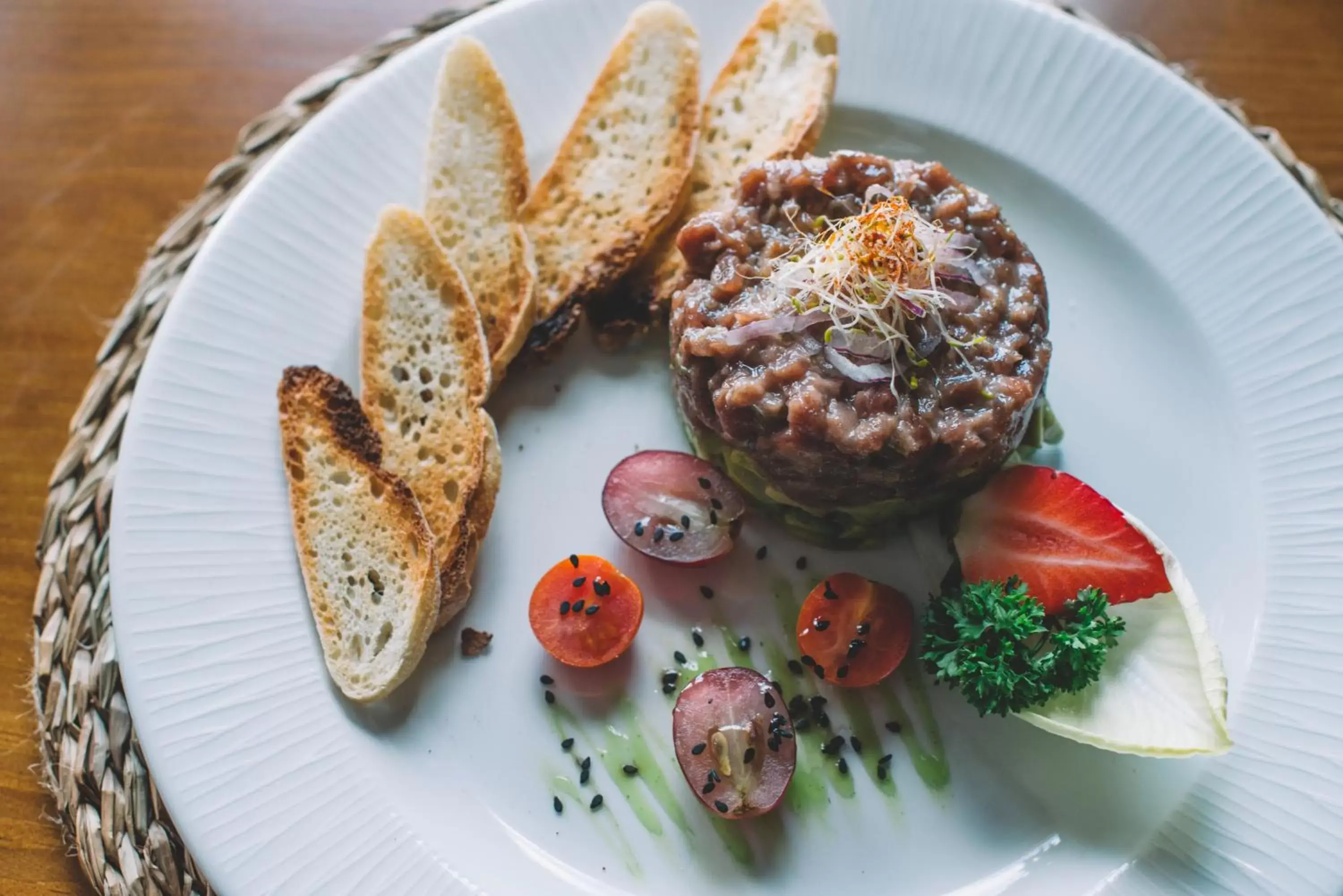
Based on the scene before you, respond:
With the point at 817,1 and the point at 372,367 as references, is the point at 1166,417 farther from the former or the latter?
the point at 372,367

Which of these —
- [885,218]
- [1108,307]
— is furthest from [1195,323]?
[885,218]

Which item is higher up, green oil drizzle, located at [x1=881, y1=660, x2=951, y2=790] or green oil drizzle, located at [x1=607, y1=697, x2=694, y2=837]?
green oil drizzle, located at [x1=881, y1=660, x2=951, y2=790]

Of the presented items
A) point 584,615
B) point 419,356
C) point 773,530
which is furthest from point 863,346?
point 419,356

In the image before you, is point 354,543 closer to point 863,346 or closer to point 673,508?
point 673,508

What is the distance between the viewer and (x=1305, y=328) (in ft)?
13.2

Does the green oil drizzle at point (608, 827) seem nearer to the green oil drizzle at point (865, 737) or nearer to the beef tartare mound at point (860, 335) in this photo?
the green oil drizzle at point (865, 737)

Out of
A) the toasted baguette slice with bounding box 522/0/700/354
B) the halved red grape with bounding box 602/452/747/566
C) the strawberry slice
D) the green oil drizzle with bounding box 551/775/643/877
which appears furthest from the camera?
the toasted baguette slice with bounding box 522/0/700/354

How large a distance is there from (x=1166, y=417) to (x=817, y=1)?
2246mm

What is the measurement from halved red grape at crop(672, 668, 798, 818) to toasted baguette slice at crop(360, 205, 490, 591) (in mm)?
1172

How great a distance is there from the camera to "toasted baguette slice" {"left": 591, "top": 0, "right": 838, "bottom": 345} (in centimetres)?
425

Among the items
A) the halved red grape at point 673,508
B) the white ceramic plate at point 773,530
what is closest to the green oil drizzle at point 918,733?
the white ceramic plate at point 773,530

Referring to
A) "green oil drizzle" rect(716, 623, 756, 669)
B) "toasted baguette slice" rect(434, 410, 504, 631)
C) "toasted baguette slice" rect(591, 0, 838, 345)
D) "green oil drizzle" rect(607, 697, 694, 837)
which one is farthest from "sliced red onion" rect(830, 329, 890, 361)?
"green oil drizzle" rect(607, 697, 694, 837)

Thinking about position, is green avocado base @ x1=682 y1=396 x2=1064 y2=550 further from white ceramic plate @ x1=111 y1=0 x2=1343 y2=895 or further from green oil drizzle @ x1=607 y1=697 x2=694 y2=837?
green oil drizzle @ x1=607 y1=697 x2=694 y2=837

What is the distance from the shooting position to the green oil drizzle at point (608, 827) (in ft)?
11.7
